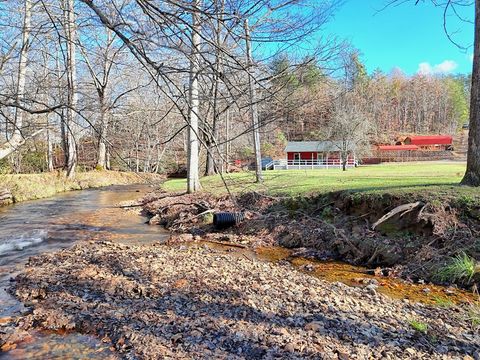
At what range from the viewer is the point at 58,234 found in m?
9.55

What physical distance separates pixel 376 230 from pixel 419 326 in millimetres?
3617

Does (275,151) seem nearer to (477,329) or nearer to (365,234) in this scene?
(365,234)

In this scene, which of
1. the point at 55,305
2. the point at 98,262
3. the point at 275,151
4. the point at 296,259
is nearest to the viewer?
the point at 55,305

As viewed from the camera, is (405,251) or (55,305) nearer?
(55,305)

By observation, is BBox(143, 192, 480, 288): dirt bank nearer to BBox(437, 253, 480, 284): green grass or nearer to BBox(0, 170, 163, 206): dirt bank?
BBox(437, 253, 480, 284): green grass

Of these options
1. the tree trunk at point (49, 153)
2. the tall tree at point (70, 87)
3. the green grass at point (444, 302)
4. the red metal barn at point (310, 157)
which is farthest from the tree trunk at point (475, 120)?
the red metal barn at point (310, 157)

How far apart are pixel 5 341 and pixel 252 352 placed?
8.43 ft

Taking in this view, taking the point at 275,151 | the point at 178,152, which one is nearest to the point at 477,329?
the point at 178,152

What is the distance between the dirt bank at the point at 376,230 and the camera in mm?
6125

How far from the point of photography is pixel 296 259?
712cm

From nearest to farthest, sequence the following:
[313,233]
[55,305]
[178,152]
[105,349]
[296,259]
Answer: [105,349]
[55,305]
[296,259]
[313,233]
[178,152]

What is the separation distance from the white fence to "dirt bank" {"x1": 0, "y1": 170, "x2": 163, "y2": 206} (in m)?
15.4

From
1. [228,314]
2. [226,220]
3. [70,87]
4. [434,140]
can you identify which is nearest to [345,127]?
[226,220]

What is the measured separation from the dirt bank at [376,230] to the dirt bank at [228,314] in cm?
114
